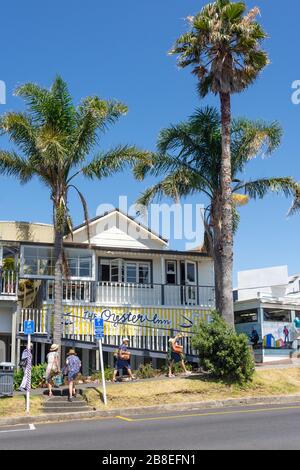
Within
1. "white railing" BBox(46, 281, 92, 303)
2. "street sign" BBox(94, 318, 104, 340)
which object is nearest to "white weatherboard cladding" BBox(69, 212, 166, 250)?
"white railing" BBox(46, 281, 92, 303)

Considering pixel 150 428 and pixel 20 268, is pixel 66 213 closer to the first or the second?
pixel 20 268

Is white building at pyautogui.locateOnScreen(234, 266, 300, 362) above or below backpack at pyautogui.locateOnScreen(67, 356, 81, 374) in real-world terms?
above

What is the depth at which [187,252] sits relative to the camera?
26969 millimetres

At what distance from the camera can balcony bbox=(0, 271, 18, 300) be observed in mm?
22578

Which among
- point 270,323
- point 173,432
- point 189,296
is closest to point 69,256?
point 189,296

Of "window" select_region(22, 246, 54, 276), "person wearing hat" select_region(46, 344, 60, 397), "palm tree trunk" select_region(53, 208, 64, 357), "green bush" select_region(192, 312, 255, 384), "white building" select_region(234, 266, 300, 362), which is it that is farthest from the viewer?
"white building" select_region(234, 266, 300, 362)

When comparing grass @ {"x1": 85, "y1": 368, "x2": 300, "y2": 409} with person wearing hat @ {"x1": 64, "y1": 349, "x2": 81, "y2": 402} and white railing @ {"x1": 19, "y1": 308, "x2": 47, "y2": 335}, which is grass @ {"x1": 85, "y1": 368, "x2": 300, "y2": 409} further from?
white railing @ {"x1": 19, "y1": 308, "x2": 47, "y2": 335}

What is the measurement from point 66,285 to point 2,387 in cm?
796

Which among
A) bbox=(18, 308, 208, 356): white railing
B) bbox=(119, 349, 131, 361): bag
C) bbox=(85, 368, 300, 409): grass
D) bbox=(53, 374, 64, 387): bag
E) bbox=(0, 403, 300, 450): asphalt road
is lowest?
bbox=(0, 403, 300, 450): asphalt road

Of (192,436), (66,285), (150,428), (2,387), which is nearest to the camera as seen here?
(192,436)

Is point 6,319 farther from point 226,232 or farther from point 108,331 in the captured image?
point 226,232

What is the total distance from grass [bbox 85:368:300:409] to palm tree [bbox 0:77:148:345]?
10.7ft

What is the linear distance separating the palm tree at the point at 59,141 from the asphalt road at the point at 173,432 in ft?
20.5
